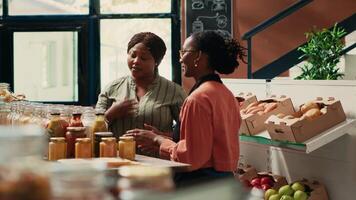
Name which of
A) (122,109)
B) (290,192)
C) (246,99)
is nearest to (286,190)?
(290,192)

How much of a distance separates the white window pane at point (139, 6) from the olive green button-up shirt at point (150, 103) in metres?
4.19

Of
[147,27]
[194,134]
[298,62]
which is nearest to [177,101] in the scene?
[194,134]

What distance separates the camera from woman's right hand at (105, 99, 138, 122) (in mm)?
3791

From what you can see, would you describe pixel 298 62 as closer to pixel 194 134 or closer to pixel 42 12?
pixel 42 12

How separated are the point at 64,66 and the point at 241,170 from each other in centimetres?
435

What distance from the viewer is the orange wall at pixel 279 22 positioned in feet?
26.1

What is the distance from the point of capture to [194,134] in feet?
10.4

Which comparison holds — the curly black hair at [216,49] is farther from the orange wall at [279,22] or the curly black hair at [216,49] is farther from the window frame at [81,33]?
the window frame at [81,33]

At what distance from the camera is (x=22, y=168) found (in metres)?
0.93

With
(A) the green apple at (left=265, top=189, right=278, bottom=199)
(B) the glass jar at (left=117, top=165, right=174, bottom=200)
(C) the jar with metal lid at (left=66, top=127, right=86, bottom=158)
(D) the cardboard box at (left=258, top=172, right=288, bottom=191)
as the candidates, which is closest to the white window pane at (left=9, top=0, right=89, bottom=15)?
(D) the cardboard box at (left=258, top=172, right=288, bottom=191)

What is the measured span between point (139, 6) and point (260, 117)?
168 inches

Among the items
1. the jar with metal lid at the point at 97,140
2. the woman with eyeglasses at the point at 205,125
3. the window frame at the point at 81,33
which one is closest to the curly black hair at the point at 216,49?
the woman with eyeglasses at the point at 205,125

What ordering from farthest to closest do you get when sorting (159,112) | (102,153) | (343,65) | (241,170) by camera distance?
(343,65) → (241,170) → (159,112) → (102,153)

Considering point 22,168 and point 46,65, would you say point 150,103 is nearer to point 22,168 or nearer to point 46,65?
point 22,168
